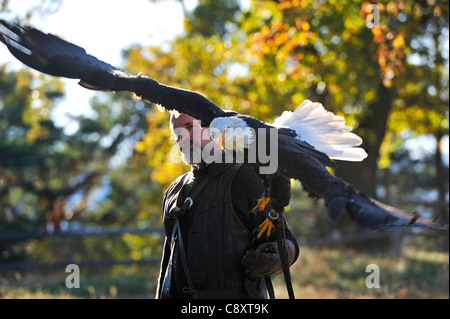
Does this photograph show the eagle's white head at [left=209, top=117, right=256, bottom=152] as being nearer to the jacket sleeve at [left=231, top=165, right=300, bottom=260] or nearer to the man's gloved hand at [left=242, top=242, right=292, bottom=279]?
the jacket sleeve at [left=231, top=165, right=300, bottom=260]

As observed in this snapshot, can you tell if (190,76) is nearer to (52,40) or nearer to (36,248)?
(36,248)

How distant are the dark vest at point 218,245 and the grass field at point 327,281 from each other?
3.78 meters

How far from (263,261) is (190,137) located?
911mm

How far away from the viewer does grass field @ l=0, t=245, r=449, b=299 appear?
23.3 ft

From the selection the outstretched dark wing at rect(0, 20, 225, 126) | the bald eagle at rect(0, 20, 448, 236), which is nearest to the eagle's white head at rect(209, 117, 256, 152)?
the bald eagle at rect(0, 20, 448, 236)

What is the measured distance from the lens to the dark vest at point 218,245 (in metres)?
3.00

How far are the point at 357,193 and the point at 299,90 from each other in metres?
8.92

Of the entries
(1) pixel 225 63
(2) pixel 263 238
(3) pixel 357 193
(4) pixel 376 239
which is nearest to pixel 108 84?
(2) pixel 263 238

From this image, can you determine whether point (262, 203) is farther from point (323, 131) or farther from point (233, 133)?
point (323, 131)

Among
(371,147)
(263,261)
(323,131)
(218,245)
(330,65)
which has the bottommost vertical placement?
(263,261)

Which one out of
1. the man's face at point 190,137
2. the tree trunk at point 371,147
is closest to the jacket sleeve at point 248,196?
the man's face at point 190,137

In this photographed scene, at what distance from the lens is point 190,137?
3.30 m

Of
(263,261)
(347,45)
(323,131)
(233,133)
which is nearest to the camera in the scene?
(263,261)

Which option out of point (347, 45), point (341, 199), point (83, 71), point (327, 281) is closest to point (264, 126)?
point (341, 199)
